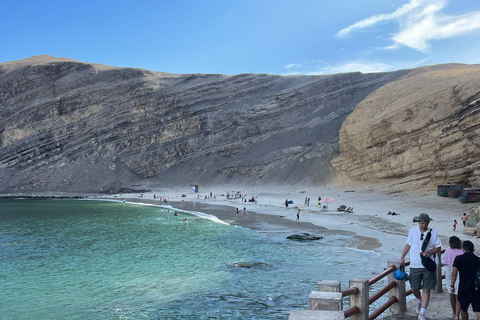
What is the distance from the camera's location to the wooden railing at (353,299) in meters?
4.12

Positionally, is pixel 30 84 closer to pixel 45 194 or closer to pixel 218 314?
pixel 45 194

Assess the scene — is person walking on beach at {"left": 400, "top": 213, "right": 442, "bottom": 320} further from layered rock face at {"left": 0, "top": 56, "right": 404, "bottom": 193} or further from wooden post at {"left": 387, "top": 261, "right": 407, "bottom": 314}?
layered rock face at {"left": 0, "top": 56, "right": 404, "bottom": 193}

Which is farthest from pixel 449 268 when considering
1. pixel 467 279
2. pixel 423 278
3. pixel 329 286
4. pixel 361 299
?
pixel 329 286

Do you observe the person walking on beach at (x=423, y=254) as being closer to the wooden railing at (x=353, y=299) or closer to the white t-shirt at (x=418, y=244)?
the white t-shirt at (x=418, y=244)

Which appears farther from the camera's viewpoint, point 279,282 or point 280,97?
point 280,97

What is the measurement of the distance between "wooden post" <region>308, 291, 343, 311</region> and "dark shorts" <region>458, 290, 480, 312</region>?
8.51 feet

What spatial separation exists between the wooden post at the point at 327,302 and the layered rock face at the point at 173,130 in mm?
63183

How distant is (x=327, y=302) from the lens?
4574mm

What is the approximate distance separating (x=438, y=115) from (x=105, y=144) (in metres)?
68.9

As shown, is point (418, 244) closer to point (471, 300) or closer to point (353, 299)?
point (471, 300)

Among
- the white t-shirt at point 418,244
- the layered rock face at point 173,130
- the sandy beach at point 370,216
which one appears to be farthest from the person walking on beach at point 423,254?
the layered rock face at point 173,130

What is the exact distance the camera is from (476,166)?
40406 mm

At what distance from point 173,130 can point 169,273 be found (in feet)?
240

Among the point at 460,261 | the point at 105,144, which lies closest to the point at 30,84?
the point at 105,144
